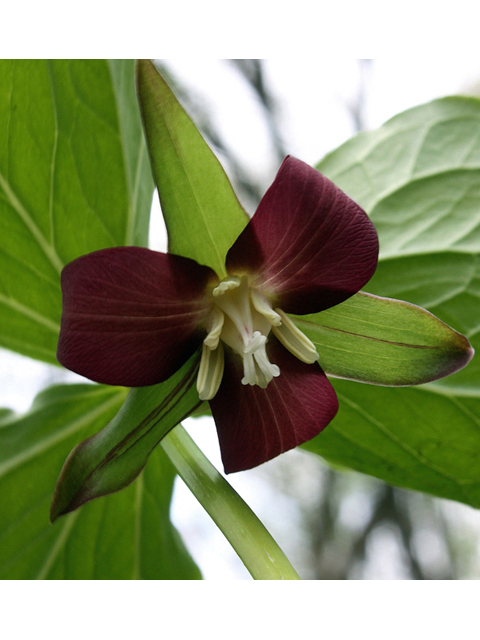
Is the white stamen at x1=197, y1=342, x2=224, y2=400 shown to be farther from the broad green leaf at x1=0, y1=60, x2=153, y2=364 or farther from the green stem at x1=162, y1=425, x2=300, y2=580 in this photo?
the broad green leaf at x1=0, y1=60, x2=153, y2=364

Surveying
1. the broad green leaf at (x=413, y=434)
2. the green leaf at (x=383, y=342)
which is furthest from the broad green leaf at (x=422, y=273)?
the green leaf at (x=383, y=342)

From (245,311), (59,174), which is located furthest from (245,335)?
(59,174)

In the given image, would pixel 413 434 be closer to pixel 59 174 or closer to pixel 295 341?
pixel 295 341

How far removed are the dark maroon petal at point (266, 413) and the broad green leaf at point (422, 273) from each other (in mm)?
193

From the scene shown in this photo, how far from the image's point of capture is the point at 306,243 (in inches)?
13.7

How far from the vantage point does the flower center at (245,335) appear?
35cm

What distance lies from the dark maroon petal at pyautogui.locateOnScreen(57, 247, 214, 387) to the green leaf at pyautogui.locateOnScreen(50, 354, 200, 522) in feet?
0.06

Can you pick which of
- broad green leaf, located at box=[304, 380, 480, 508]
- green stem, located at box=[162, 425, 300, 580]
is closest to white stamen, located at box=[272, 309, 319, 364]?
green stem, located at box=[162, 425, 300, 580]

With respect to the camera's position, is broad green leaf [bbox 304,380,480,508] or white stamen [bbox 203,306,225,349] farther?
broad green leaf [bbox 304,380,480,508]

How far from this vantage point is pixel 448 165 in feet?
2.07

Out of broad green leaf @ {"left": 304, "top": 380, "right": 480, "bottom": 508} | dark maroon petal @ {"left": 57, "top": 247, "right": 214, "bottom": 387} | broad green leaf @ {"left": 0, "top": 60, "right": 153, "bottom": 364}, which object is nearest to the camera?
dark maroon petal @ {"left": 57, "top": 247, "right": 214, "bottom": 387}

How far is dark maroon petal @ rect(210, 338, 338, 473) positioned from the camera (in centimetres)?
37

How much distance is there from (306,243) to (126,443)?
0.17 metres

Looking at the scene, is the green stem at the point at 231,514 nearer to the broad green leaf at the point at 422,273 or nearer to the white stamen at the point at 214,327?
the white stamen at the point at 214,327
